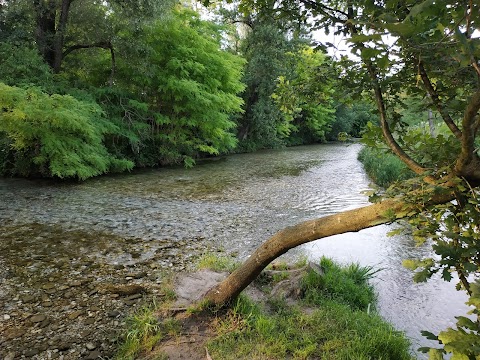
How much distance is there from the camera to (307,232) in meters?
2.63

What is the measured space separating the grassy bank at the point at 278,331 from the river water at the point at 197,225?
66cm

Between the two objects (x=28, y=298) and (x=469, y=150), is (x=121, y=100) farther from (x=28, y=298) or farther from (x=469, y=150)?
(x=469, y=150)

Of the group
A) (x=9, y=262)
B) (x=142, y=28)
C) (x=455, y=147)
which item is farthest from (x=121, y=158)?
(x=455, y=147)

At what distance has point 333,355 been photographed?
3.00 m

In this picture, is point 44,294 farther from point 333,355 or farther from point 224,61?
point 224,61

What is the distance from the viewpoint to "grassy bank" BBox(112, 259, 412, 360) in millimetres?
3031

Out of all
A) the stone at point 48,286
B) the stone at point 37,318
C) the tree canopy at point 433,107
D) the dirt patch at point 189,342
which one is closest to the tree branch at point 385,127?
the tree canopy at point 433,107

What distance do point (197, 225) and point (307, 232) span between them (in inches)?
203

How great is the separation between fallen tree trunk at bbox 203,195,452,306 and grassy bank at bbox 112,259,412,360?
0.20 m

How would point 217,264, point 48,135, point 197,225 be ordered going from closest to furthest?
point 217,264 → point 197,225 → point 48,135

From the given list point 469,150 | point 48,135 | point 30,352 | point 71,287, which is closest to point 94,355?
point 30,352

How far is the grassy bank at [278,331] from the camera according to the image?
9.95ft

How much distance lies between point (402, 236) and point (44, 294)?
22.1 ft

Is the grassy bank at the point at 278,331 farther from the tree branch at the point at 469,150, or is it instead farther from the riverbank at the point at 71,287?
the tree branch at the point at 469,150
